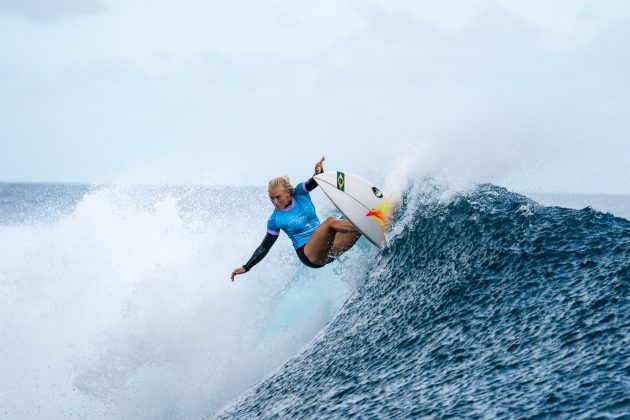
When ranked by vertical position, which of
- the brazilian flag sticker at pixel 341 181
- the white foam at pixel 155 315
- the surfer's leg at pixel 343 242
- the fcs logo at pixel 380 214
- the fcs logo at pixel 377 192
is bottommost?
the white foam at pixel 155 315

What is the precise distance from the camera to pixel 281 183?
6.09m

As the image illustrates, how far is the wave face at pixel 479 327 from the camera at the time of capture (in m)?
3.30

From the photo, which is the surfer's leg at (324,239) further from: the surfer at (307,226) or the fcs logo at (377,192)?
the fcs logo at (377,192)

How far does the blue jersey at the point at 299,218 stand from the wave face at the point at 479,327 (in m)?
0.72

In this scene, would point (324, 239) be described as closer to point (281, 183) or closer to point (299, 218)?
point (299, 218)

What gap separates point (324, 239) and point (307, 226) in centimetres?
25

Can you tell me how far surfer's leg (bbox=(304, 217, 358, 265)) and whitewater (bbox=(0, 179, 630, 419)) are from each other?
445mm

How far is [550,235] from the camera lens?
4930 millimetres

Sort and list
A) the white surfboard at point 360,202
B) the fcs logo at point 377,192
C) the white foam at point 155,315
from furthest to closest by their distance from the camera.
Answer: the white foam at point 155,315 < the fcs logo at point 377,192 < the white surfboard at point 360,202

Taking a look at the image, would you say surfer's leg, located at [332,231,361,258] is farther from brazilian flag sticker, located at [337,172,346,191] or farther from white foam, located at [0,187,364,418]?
white foam, located at [0,187,364,418]

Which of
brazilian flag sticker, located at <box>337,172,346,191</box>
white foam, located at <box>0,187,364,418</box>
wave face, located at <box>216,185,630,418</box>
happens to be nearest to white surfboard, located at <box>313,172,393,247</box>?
brazilian flag sticker, located at <box>337,172,346,191</box>

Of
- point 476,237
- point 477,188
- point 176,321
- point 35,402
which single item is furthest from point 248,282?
point 476,237

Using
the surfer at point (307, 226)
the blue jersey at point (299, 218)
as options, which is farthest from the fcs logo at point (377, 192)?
the blue jersey at point (299, 218)

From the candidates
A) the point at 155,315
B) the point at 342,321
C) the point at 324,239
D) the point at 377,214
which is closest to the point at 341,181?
the point at 377,214
